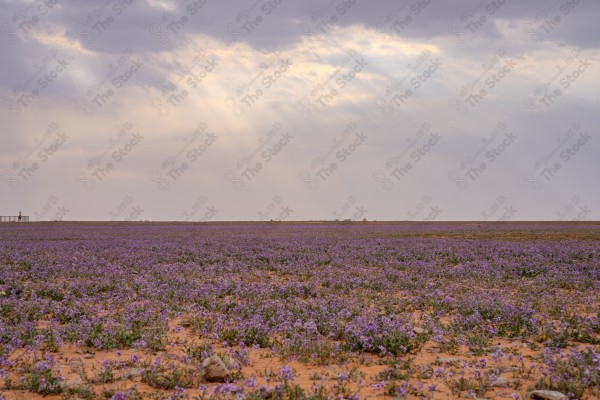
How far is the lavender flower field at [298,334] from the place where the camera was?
19.7ft

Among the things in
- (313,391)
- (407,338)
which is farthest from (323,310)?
(313,391)

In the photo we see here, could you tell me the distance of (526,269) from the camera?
55.7 feet

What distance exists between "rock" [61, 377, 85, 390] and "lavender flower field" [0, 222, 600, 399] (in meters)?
0.01

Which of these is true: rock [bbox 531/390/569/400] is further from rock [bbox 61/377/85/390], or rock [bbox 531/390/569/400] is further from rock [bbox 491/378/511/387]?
rock [bbox 61/377/85/390]

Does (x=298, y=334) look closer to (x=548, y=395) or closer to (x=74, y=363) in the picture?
(x=74, y=363)

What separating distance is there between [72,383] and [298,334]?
3404 mm

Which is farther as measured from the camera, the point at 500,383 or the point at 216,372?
the point at 216,372

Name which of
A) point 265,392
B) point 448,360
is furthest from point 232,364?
point 448,360

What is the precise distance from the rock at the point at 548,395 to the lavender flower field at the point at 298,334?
0.04 m

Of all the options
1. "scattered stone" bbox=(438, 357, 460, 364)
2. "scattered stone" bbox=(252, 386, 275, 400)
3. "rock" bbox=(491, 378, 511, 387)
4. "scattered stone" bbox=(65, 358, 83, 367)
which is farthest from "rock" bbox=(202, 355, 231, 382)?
"rock" bbox=(491, 378, 511, 387)

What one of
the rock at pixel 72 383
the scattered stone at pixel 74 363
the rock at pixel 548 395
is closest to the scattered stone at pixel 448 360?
the rock at pixel 548 395

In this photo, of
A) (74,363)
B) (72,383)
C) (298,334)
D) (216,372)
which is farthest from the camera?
(298,334)

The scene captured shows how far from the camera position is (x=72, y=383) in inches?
237

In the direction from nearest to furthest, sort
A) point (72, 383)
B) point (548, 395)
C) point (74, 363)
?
point (548, 395) → point (72, 383) → point (74, 363)
